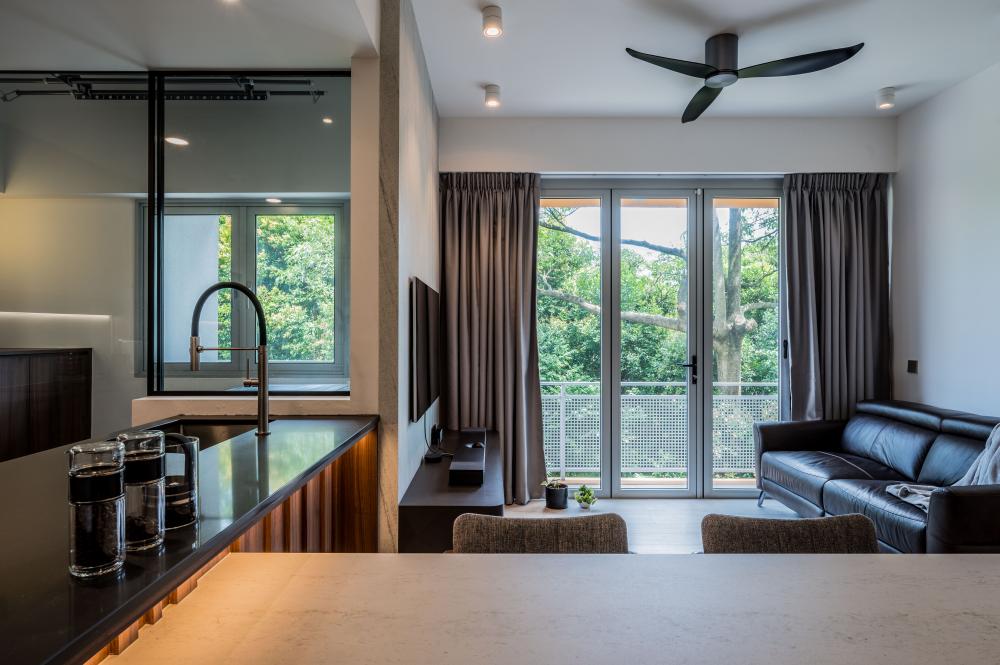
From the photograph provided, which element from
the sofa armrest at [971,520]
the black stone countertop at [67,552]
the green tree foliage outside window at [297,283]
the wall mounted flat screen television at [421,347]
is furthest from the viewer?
the wall mounted flat screen television at [421,347]

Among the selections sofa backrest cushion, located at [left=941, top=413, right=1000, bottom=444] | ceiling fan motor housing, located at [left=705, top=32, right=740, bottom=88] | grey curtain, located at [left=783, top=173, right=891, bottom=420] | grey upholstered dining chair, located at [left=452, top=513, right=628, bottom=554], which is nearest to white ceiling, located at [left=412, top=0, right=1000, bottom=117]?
ceiling fan motor housing, located at [left=705, top=32, right=740, bottom=88]

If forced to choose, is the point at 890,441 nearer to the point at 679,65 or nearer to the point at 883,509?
the point at 883,509

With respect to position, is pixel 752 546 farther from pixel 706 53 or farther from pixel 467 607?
pixel 706 53

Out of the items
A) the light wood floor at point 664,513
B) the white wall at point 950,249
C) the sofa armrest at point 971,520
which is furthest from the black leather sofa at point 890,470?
the white wall at point 950,249

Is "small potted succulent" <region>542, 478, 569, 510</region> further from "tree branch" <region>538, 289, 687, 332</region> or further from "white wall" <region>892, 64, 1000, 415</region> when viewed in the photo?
"white wall" <region>892, 64, 1000, 415</region>

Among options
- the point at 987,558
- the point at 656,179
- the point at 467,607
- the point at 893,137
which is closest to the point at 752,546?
the point at 987,558

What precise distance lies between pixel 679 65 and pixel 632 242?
1661 millimetres

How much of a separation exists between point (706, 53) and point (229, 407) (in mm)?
3031

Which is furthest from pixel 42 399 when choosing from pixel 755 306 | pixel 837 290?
pixel 837 290

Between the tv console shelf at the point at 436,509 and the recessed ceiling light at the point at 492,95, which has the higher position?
the recessed ceiling light at the point at 492,95

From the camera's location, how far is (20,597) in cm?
64

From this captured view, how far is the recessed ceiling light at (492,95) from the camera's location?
137 inches

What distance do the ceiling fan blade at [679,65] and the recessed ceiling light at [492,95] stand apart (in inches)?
38.7

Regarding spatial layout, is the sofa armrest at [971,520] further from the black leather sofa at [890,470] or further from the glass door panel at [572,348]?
the glass door panel at [572,348]
